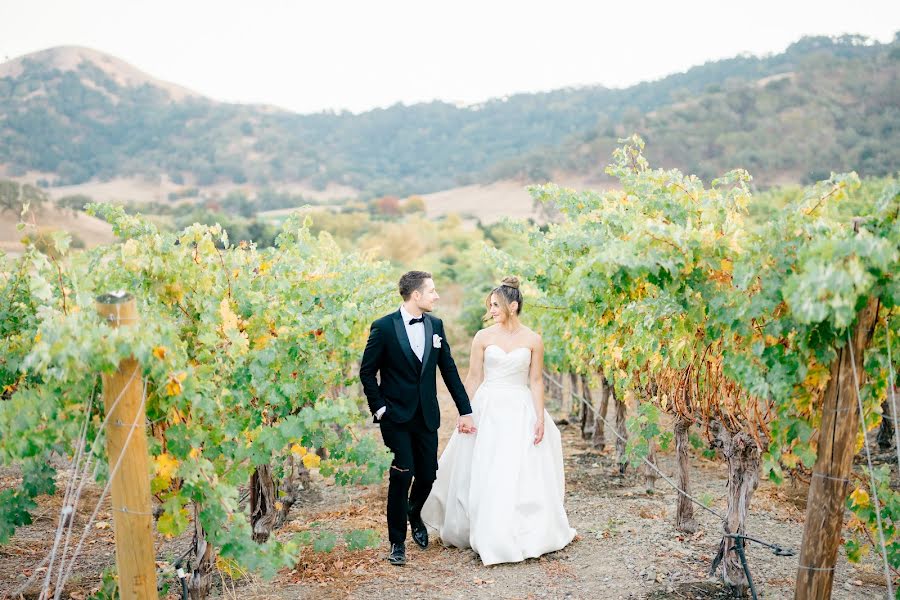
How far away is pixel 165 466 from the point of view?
3.54m

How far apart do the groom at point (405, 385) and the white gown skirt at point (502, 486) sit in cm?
33

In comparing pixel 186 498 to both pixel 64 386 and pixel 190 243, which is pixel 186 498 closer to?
pixel 64 386

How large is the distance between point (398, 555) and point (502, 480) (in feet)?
2.86

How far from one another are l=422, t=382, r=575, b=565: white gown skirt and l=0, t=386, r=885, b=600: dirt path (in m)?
0.14

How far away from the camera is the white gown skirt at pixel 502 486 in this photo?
17.3ft

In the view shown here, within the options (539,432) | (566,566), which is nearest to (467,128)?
(539,432)

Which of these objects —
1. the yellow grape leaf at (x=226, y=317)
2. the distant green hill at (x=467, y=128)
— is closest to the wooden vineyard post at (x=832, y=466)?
the yellow grape leaf at (x=226, y=317)

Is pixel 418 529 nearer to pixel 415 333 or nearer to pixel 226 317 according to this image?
pixel 415 333

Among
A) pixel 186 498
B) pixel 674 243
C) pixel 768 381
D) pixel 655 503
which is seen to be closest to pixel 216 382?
pixel 186 498

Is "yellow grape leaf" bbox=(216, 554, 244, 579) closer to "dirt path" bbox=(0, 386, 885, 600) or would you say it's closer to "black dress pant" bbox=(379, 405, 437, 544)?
"dirt path" bbox=(0, 386, 885, 600)

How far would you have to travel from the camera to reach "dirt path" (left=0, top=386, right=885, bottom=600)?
4.84 m

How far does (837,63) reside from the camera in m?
63.7

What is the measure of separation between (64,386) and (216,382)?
89 cm

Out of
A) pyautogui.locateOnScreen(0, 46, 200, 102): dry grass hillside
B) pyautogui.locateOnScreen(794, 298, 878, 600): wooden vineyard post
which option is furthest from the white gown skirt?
pyautogui.locateOnScreen(0, 46, 200, 102): dry grass hillside
